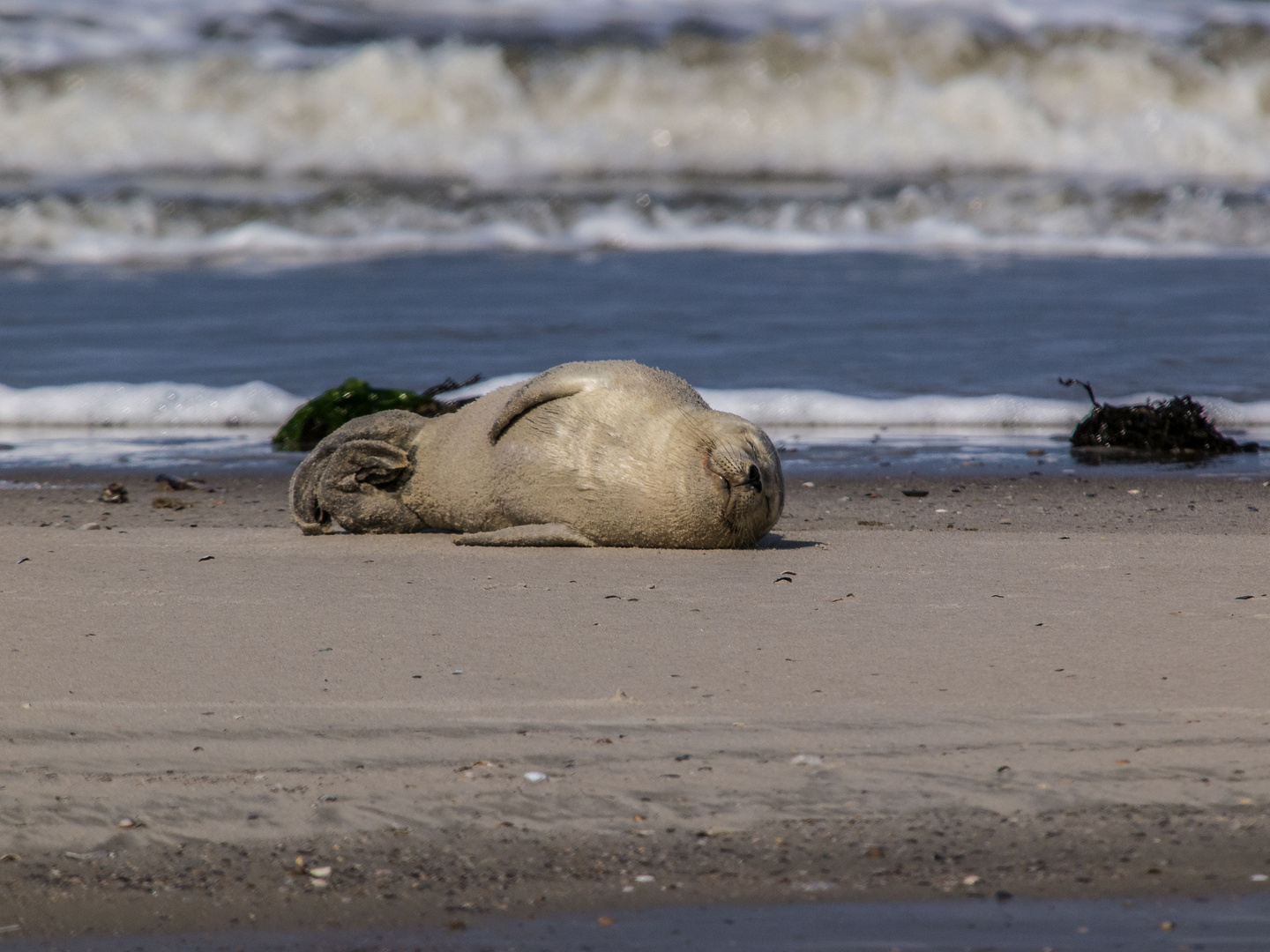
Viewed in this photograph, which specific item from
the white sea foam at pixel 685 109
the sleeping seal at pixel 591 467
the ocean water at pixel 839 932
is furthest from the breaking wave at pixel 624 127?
the ocean water at pixel 839 932

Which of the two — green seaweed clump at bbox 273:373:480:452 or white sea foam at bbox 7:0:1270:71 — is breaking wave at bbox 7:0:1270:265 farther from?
green seaweed clump at bbox 273:373:480:452

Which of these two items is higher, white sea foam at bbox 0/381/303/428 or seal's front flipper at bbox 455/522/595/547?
white sea foam at bbox 0/381/303/428

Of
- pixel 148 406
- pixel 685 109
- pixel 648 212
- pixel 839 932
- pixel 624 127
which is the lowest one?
pixel 839 932

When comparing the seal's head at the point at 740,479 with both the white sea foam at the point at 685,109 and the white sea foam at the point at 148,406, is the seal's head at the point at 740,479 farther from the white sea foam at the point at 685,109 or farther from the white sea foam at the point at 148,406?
the white sea foam at the point at 685,109

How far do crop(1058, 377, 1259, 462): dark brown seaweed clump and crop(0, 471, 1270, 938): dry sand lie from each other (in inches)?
107

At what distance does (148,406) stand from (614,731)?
6273 millimetres

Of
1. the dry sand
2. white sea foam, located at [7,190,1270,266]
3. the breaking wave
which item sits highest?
the breaking wave

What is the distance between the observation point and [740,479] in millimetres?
4488

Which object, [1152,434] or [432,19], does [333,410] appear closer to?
[1152,434]

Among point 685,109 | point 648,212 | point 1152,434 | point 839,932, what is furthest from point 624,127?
point 839,932

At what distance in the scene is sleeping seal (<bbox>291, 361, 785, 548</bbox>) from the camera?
179 inches

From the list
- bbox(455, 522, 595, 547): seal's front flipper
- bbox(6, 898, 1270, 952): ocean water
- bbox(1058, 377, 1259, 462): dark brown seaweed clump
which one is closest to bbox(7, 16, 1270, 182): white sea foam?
bbox(1058, 377, 1259, 462): dark brown seaweed clump

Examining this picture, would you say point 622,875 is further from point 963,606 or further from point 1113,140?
point 1113,140

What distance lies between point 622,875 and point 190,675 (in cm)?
127
